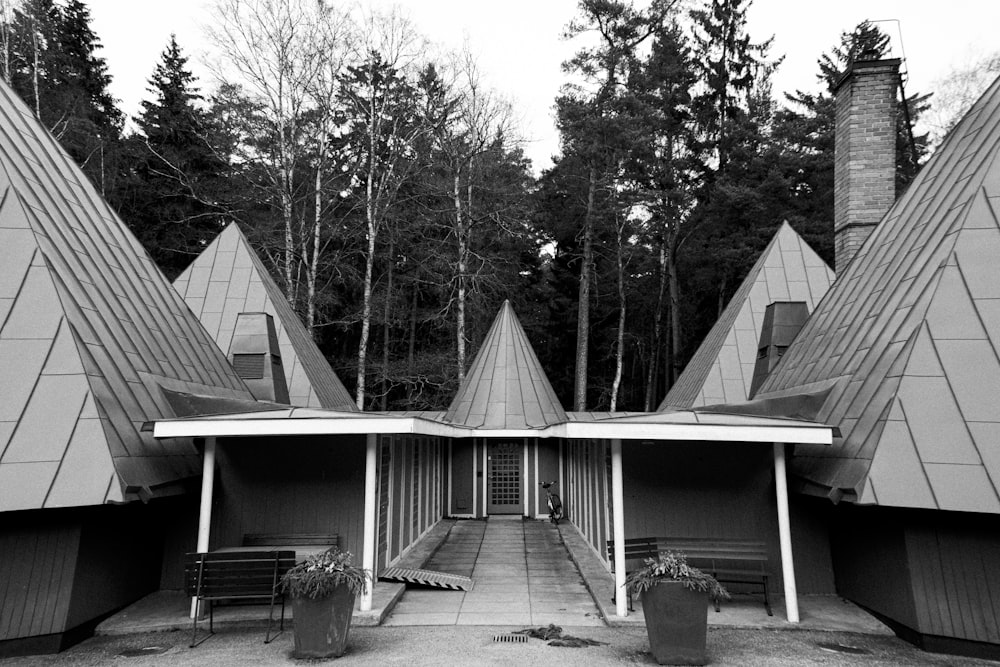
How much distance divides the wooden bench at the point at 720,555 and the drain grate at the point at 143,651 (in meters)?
4.78

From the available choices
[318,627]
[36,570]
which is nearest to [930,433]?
[318,627]

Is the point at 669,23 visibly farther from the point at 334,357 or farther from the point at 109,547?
the point at 109,547

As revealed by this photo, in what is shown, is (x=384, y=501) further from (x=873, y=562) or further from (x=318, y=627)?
(x=873, y=562)

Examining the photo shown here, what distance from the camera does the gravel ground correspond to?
233 inches

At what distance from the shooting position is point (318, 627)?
6.00 m

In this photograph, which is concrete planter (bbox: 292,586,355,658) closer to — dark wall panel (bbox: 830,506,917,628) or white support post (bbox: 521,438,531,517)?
dark wall panel (bbox: 830,506,917,628)

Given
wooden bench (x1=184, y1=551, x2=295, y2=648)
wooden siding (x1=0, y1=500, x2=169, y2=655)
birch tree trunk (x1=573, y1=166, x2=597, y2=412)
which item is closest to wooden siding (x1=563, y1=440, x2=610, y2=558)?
wooden bench (x1=184, y1=551, x2=295, y2=648)

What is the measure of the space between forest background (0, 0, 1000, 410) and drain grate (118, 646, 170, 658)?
1212 cm

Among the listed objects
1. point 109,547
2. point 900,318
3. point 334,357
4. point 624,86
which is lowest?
point 109,547

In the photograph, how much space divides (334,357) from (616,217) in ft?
41.7

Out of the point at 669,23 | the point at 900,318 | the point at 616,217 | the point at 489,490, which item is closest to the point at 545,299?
the point at 616,217

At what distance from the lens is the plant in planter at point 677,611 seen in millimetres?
5848

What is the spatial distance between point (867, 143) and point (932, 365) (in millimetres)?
6215

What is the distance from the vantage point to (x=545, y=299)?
31109 mm
